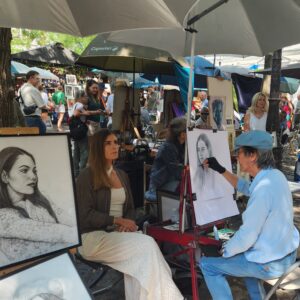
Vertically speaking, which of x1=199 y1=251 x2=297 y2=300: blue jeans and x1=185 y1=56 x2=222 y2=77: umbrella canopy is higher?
x1=185 y1=56 x2=222 y2=77: umbrella canopy

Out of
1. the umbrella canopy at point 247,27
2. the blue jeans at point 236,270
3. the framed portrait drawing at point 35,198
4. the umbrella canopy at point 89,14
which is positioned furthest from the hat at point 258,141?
the umbrella canopy at point 247,27

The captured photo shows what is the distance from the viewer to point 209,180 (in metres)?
2.93

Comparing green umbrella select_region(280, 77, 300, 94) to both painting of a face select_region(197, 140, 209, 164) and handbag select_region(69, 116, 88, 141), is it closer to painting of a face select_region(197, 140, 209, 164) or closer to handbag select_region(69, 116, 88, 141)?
handbag select_region(69, 116, 88, 141)

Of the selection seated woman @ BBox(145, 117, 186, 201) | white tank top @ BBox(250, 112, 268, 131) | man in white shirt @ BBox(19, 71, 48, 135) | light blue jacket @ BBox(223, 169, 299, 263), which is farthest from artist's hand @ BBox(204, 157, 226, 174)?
man in white shirt @ BBox(19, 71, 48, 135)

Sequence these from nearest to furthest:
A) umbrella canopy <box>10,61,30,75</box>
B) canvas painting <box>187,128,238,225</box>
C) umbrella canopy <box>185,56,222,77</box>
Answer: canvas painting <box>187,128,238,225</box> → umbrella canopy <box>185,56,222,77</box> → umbrella canopy <box>10,61,30,75</box>

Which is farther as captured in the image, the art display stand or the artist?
→ the art display stand

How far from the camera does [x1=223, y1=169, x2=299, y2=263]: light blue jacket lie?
2.21 meters

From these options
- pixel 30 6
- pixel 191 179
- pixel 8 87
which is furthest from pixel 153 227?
pixel 30 6

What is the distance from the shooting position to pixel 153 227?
2906 millimetres

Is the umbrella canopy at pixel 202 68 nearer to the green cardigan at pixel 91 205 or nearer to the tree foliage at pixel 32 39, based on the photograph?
the green cardigan at pixel 91 205

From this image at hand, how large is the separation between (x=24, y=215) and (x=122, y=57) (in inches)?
213

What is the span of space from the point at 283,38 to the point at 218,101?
0.92 m

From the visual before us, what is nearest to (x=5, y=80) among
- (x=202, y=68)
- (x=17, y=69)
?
(x=202, y=68)

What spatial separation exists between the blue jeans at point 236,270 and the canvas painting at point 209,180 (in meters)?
0.41
